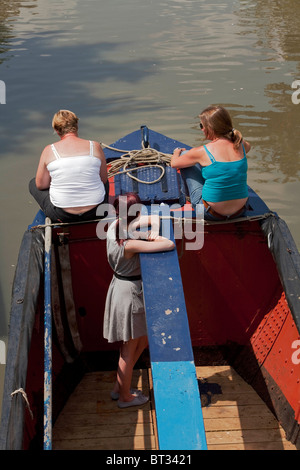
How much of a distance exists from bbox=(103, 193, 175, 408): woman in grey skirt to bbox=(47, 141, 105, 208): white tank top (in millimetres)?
580

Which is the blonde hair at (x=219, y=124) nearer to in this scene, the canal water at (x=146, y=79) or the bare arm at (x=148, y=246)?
the bare arm at (x=148, y=246)

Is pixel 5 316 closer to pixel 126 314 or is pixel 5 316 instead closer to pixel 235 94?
pixel 126 314

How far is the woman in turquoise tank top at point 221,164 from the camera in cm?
409

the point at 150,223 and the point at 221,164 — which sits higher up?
the point at 221,164

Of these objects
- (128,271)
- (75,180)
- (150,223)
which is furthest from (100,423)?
(75,180)

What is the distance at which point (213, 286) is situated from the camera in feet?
15.3

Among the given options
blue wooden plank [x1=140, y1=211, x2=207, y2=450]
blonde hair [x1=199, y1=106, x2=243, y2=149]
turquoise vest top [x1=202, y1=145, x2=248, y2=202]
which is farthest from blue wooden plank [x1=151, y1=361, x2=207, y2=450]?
blonde hair [x1=199, y1=106, x2=243, y2=149]

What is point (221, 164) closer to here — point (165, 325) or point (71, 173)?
point (71, 173)

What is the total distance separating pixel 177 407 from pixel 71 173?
2.02m

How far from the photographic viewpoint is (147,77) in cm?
1141

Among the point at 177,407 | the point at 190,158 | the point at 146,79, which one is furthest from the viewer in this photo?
the point at 146,79

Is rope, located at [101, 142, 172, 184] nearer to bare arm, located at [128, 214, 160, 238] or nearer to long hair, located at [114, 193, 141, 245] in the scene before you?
bare arm, located at [128, 214, 160, 238]

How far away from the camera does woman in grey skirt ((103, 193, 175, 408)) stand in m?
3.53
